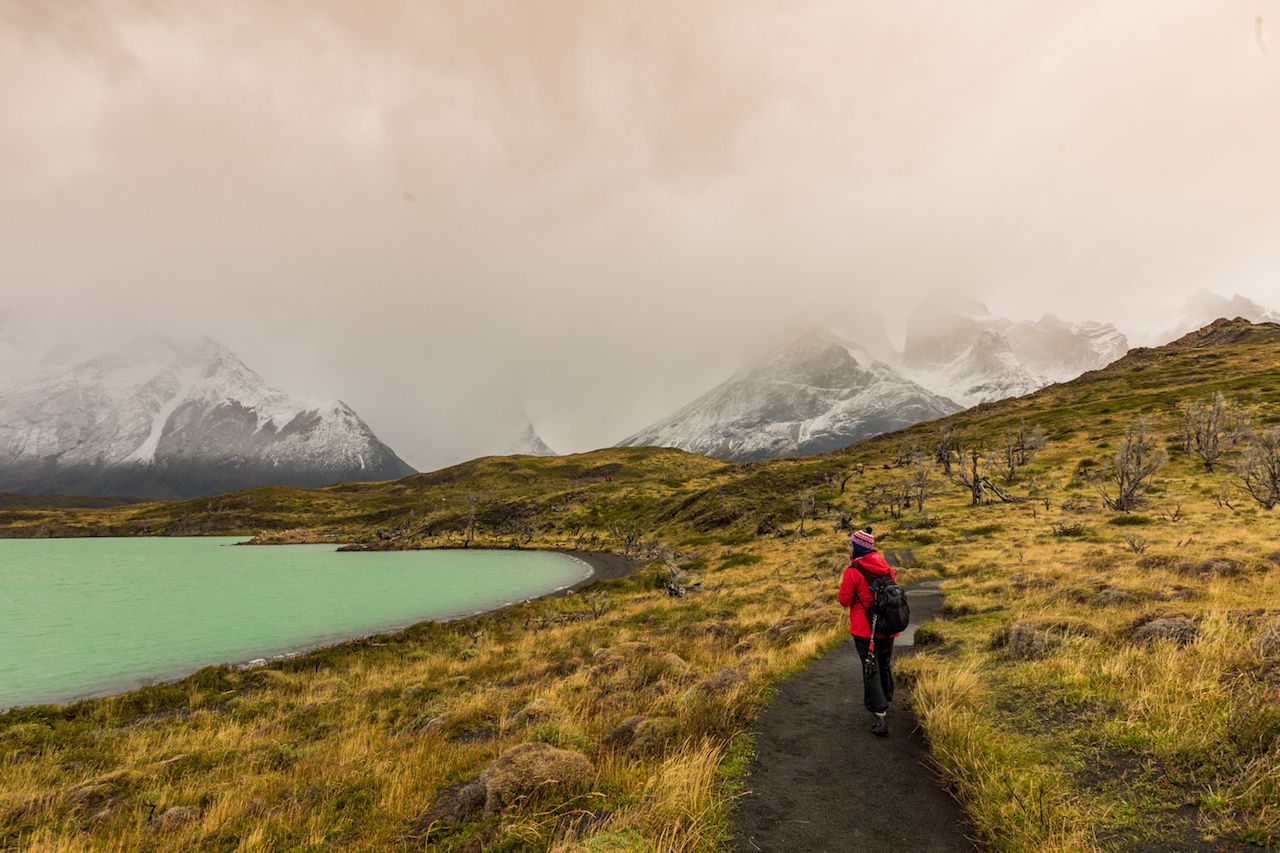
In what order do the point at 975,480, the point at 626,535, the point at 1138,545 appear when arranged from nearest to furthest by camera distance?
the point at 1138,545
the point at 975,480
the point at 626,535

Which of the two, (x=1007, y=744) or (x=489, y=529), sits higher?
(x=1007, y=744)

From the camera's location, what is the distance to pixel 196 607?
38938mm

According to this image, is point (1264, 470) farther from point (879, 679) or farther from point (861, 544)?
point (861, 544)

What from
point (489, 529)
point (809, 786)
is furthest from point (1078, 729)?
point (489, 529)

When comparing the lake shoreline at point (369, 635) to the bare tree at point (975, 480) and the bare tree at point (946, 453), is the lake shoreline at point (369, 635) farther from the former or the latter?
the bare tree at point (946, 453)

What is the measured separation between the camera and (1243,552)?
70.4ft

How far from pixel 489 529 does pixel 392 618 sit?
3493 inches

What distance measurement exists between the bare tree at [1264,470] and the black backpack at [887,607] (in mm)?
45763

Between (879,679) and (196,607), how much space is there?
4801 centimetres

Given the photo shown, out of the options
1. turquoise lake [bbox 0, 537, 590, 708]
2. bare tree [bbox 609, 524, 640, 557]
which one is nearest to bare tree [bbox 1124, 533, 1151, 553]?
turquoise lake [bbox 0, 537, 590, 708]

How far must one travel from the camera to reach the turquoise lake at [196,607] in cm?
2455

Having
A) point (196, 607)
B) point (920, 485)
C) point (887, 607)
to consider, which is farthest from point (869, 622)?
point (920, 485)

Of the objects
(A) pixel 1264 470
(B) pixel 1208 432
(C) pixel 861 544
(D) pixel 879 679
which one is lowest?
(D) pixel 879 679

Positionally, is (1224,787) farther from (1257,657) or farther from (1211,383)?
(1211,383)
